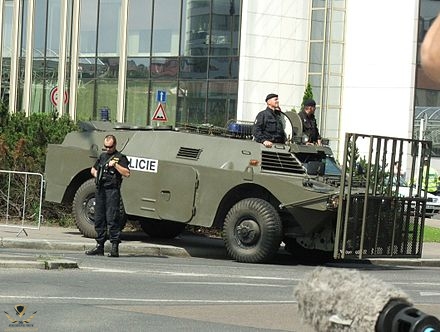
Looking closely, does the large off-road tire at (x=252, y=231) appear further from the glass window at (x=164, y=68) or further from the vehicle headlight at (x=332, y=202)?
the glass window at (x=164, y=68)

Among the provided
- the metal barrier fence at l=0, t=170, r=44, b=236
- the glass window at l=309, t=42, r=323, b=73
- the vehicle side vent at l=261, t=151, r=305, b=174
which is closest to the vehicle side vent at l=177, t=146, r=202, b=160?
the vehicle side vent at l=261, t=151, r=305, b=174

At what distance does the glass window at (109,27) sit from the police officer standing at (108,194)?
1153 inches

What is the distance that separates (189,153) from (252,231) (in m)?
1.87

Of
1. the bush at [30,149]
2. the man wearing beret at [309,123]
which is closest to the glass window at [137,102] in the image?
the bush at [30,149]

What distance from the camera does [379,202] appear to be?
15789 millimetres

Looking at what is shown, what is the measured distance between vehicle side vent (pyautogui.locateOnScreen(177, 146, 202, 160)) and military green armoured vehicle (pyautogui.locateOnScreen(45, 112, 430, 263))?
0.05 ft

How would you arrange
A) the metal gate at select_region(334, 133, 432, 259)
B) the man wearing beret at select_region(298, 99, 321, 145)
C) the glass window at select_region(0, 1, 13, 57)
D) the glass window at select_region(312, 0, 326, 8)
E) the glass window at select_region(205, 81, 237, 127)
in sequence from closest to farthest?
the metal gate at select_region(334, 133, 432, 259) → the man wearing beret at select_region(298, 99, 321, 145) → the glass window at select_region(205, 81, 237, 127) → the glass window at select_region(312, 0, 326, 8) → the glass window at select_region(0, 1, 13, 57)

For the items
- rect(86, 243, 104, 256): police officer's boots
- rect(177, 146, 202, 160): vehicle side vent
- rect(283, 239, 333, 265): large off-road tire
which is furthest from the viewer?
rect(283, 239, 333, 265): large off-road tire

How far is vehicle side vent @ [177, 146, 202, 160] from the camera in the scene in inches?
662

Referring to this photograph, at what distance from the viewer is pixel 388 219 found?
15977 millimetres

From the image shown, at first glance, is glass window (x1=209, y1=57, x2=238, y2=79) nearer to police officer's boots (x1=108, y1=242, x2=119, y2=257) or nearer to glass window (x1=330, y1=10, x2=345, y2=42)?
glass window (x1=330, y1=10, x2=345, y2=42)

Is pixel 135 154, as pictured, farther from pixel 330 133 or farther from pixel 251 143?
pixel 330 133

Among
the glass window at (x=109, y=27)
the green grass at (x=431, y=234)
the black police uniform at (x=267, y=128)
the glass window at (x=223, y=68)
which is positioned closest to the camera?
the black police uniform at (x=267, y=128)

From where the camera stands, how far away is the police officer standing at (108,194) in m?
15.7
